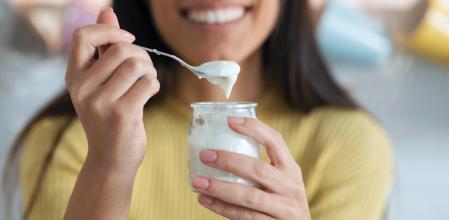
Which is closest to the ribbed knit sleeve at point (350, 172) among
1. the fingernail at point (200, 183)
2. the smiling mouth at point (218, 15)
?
the smiling mouth at point (218, 15)

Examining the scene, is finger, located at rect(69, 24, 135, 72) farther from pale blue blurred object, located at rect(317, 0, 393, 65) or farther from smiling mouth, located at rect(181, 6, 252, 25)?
pale blue blurred object, located at rect(317, 0, 393, 65)

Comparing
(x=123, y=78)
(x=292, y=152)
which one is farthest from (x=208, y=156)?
(x=292, y=152)

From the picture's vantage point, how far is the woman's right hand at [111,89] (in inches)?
30.0

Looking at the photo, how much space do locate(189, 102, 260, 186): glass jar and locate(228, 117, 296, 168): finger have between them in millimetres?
19

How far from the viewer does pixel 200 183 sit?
75cm

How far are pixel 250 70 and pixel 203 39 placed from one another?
0.57 feet

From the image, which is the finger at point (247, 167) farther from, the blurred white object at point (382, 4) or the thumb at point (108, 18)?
the blurred white object at point (382, 4)

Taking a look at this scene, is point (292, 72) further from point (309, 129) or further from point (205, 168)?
point (205, 168)

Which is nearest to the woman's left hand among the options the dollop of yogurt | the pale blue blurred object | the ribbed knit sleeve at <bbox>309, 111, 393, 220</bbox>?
the dollop of yogurt

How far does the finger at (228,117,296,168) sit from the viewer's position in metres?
0.75

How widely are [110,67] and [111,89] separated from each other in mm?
→ 27

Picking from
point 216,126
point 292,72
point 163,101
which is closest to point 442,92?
point 292,72

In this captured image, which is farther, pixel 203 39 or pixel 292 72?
pixel 292 72

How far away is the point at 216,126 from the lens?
779 mm
